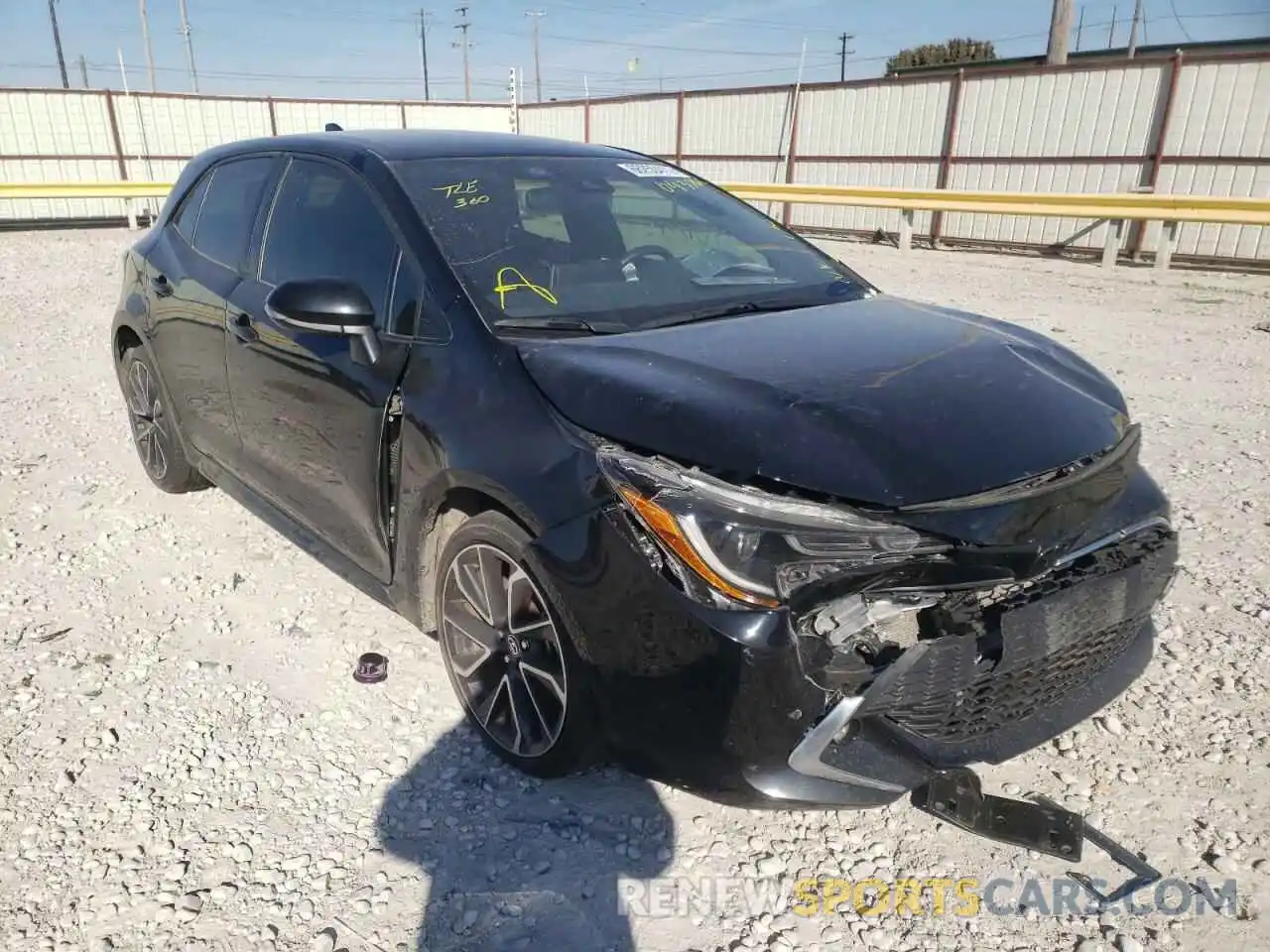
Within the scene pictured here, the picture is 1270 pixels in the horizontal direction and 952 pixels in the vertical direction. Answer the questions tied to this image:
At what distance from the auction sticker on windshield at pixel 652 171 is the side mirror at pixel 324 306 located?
1377mm

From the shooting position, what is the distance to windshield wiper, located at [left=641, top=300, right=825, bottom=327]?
9.02 feet

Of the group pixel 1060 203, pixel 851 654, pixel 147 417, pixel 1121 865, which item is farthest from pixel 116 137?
pixel 1121 865

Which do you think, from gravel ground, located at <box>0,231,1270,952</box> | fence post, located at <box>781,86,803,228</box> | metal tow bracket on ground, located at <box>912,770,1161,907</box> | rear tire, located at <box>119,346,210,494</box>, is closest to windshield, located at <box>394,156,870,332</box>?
gravel ground, located at <box>0,231,1270,952</box>

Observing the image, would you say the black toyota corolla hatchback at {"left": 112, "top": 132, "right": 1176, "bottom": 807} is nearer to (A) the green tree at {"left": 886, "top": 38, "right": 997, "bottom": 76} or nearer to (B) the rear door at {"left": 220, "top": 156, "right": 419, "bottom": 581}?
(B) the rear door at {"left": 220, "top": 156, "right": 419, "bottom": 581}

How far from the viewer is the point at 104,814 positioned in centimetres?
245

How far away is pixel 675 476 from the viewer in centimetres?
200

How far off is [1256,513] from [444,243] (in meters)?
3.89

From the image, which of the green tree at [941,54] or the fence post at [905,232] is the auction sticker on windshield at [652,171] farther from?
the green tree at [941,54]

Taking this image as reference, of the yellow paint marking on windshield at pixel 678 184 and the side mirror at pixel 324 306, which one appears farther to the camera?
the yellow paint marking on windshield at pixel 678 184

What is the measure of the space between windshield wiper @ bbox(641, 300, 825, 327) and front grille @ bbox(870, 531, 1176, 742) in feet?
3.94

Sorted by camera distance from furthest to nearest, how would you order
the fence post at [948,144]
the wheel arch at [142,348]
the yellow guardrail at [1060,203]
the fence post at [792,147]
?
the fence post at [792,147] → the fence post at [948,144] → the yellow guardrail at [1060,203] → the wheel arch at [142,348]

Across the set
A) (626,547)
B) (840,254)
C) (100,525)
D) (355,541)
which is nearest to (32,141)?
(840,254)

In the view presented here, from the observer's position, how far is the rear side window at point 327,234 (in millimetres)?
2863
